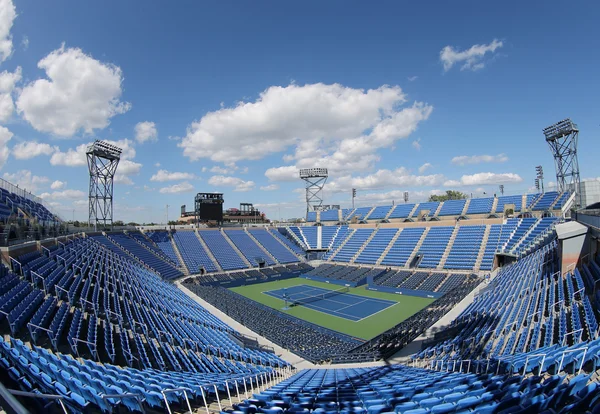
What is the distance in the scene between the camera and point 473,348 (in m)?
13.8

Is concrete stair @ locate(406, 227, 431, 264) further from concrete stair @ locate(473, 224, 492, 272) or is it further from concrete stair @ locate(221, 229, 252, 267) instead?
concrete stair @ locate(221, 229, 252, 267)

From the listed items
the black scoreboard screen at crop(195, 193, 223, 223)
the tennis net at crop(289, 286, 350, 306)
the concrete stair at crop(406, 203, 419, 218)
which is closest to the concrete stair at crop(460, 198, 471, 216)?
the concrete stair at crop(406, 203, 419, 218)

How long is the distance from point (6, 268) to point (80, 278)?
3436 millimetres

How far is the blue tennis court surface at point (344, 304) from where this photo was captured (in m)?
29.0

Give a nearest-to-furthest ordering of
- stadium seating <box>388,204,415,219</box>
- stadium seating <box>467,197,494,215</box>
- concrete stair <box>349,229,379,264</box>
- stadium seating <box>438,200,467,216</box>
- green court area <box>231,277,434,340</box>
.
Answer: green court area <box>231,277,434,340</box> → concrete stair <box>349,229,379,264</box> → stadium seating <box>467,197,494,215</box> → stadium seating <box>438,200,467,216</box> → stadium seating <box>388,204,415,219</box>

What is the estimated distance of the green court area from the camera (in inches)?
983

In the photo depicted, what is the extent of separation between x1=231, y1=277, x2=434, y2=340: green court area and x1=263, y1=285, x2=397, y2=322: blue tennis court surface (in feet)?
2.24

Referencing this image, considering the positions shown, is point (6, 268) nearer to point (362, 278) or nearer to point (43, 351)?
point (43, 351)

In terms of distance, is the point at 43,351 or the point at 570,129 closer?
the point at 43,351

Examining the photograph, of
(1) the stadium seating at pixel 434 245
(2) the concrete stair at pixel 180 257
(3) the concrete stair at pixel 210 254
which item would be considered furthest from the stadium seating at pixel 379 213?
(2) the concrete stair at pixel 180 257

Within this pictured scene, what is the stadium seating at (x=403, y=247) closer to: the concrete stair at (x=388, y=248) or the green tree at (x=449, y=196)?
the concrete stair at (x=388, y=248)

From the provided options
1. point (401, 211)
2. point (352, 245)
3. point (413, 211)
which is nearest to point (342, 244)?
point (352, 245)

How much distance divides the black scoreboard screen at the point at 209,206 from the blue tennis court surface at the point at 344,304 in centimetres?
2295

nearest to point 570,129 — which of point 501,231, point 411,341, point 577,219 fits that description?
point 501,231
